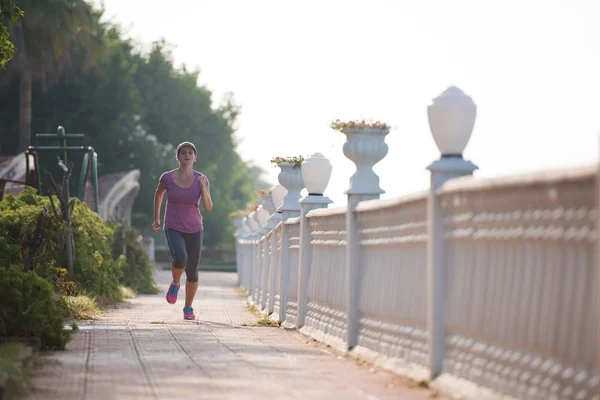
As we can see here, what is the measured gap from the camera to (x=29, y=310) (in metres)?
7.95

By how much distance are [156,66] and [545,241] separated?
5113cm

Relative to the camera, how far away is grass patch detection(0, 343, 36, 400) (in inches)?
213

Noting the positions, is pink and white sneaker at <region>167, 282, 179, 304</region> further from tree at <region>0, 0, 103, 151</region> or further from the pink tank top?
tree at <region>0, 0, 103, 151</region>

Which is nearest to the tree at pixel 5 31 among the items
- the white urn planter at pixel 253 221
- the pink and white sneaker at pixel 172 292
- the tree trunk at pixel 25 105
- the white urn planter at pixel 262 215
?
the pink and white sneaker at pixel 172 292

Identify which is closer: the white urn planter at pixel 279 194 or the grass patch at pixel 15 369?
the grass patch at pixel 15 369

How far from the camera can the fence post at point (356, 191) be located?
836cm

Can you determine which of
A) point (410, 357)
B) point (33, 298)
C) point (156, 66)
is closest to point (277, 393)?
point (410, 357)

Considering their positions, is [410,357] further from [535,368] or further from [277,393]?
[535,368]

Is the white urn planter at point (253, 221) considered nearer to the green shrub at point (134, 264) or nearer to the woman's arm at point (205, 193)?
the green shrub at point (134, 264)

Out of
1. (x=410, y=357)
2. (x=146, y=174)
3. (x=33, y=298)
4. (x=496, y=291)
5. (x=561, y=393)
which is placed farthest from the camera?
(x=146, y=174)

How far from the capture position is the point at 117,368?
22.6 feet

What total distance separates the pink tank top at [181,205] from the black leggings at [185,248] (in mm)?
80

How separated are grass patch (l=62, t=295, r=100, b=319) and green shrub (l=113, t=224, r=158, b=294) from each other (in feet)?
28.6

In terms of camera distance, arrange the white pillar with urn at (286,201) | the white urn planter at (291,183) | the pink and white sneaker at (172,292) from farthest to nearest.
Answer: the white urn planter at (291,183) → the white pillar with urn at (286,201) → the pink and white sneaker at (172,292)
